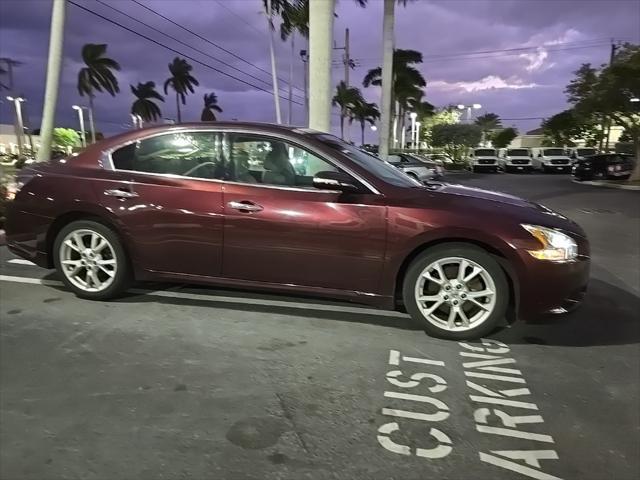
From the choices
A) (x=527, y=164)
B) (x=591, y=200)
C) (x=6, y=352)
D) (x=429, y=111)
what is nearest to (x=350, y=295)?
(x=6, y=352)

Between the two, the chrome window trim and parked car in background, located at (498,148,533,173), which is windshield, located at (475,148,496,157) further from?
the chrome window trim

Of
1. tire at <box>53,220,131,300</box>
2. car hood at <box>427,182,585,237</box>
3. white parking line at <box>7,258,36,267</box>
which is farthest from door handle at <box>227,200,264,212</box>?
white parking line at <box>7,258,36,267</box>

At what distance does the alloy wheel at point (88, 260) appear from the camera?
459 cm

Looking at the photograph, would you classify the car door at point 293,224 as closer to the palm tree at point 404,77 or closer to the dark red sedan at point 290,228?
the dark red sedan at point 290,228

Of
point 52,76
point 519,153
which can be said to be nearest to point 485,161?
point 519,153

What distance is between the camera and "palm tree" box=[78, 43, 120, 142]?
57875 millimetres

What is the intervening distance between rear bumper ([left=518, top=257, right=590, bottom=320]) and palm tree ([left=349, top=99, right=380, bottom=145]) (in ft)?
157

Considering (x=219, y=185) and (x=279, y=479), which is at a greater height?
(x=219, y=185)

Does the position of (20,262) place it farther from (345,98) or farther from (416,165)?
(345,98)

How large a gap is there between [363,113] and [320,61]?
158ft

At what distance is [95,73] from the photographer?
59.0m

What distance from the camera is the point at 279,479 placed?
2404mm

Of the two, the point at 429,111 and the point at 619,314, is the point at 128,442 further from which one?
the point at 429,111

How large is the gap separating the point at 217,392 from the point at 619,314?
374 centimetres
